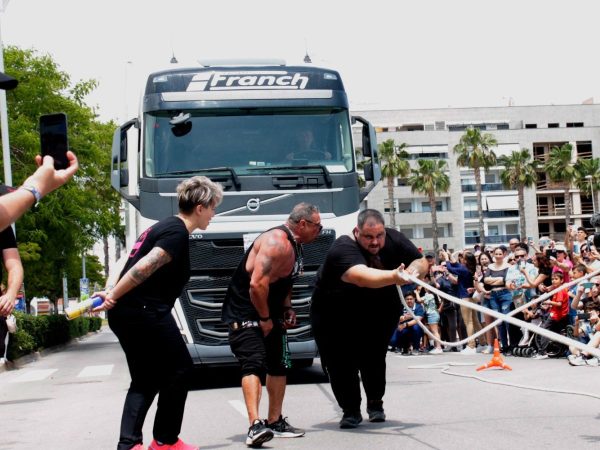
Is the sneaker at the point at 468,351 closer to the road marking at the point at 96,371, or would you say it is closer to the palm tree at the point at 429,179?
the road marking at the point at 96,371

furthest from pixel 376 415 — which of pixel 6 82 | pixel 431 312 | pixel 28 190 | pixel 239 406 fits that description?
pixel 431 312

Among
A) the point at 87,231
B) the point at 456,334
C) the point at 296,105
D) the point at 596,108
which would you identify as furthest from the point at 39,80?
the point at 596,108

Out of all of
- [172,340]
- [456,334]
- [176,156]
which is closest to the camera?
[172,340]

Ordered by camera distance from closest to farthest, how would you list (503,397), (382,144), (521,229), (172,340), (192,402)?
(172,340), (503,397), (192,402), (382,144), (521,229)

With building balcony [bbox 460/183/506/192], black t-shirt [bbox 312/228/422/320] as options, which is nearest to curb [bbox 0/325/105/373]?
black t-shirt [bbox 312/228/422/320]

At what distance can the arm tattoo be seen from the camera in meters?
6.77

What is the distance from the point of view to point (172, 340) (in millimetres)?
6887

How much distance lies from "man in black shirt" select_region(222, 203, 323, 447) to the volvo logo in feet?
12.3

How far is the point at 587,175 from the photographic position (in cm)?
8469

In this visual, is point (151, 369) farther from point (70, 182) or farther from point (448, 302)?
point (70, 182)

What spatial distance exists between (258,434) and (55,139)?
12.6ft

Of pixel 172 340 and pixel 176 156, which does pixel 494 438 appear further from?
pixel 176 156

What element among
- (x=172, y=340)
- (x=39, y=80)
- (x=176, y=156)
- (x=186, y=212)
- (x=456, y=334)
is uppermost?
(x=39, y=80)

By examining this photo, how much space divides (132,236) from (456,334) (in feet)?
26.1
